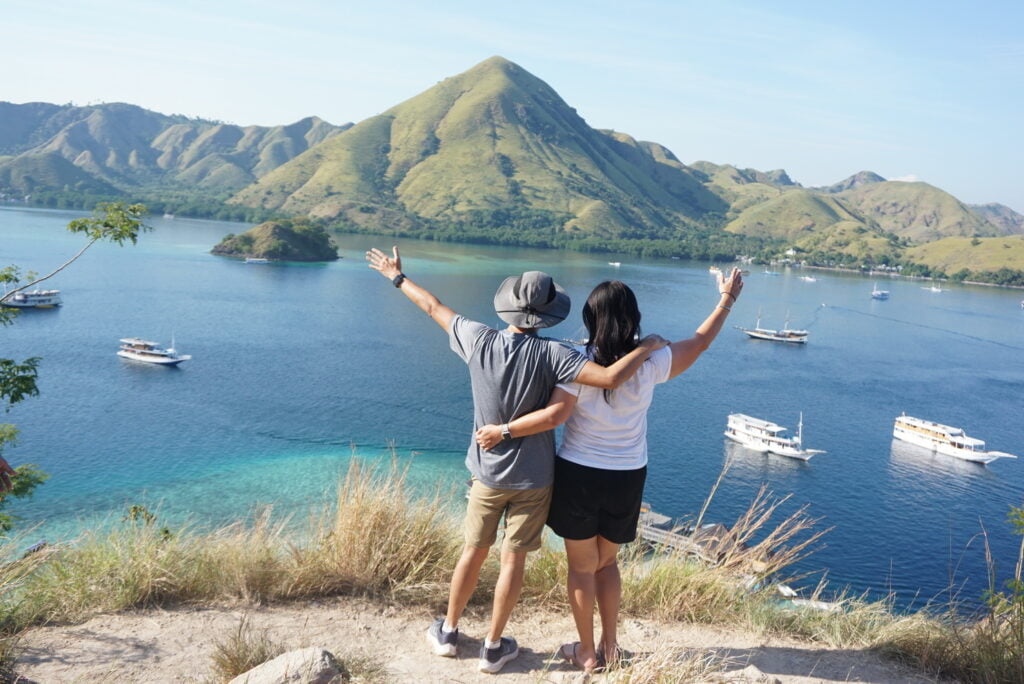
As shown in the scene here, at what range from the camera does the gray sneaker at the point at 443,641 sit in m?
3.37

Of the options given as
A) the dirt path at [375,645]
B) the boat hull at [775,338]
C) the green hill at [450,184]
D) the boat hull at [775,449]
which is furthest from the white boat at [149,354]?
the green hill at [450,184]

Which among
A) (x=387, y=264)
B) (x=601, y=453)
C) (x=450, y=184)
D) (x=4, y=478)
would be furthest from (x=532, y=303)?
(x=450, y=184)

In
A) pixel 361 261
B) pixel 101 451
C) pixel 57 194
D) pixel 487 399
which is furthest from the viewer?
pixel 57 194

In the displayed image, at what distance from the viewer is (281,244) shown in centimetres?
9106

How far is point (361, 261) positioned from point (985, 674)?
93987 millimetres

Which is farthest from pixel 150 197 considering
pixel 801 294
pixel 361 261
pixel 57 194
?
pixel 801 294

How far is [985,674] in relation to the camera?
11.0ft

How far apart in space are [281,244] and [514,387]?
9333 centimetres

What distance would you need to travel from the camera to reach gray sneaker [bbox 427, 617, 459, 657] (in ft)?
11.0

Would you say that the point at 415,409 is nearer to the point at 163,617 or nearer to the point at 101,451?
the point at 101,451

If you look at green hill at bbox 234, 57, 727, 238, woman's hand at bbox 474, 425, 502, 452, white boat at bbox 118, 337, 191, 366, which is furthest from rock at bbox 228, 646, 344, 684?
green hill at bbox 234, 57, 727, 238

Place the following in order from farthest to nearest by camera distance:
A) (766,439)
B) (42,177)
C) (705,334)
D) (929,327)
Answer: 1. (42,177)
2. (929,327)
3. (766,439)
4. (705,334)

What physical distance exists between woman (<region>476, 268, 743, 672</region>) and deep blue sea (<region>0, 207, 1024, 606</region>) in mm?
3284

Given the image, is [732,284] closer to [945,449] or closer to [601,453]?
[601,453]
